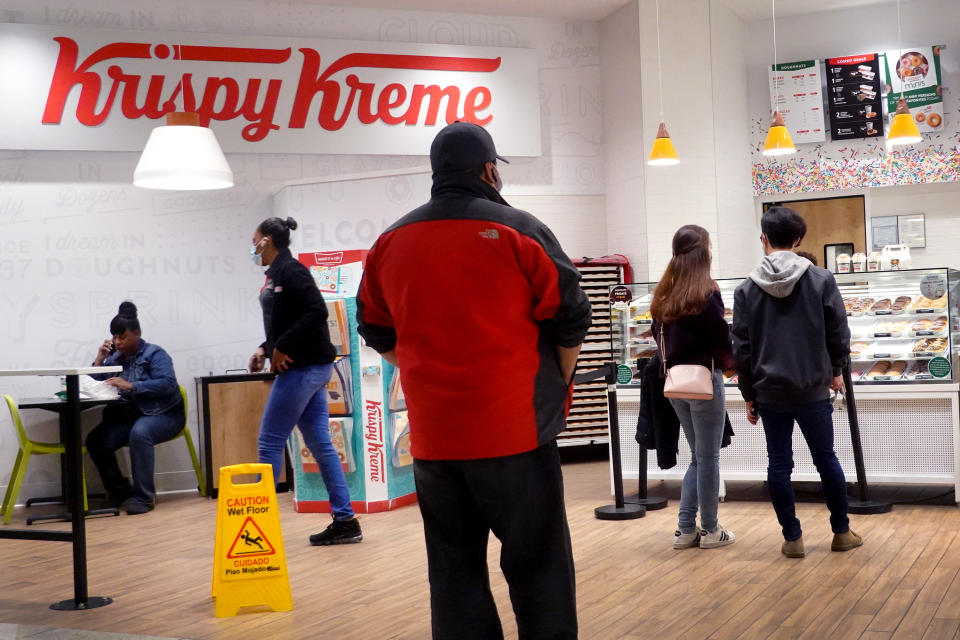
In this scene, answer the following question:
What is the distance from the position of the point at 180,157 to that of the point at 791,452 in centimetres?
375

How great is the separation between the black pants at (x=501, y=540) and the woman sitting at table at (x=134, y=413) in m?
5.12

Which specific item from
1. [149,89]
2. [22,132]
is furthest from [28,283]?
[149,89]

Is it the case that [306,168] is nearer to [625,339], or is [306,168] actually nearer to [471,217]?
[625,339]

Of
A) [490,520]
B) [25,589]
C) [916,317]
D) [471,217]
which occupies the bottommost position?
[25,589]

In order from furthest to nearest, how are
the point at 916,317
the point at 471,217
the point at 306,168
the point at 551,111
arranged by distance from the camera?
the point at 551,111 → the point at 306,168 → the point at 916,317 → the point at 471,217

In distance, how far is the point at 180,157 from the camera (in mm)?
5664

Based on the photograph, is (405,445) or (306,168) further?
(306,168)

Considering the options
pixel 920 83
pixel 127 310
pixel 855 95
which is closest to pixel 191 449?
pixel 127 310

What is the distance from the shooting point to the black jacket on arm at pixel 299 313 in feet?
16.2

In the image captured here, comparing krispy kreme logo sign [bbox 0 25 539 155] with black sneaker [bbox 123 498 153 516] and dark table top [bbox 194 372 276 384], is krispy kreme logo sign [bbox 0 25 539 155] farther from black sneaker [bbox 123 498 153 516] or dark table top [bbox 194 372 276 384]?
black sneaker [bbox 123 498 153 516]

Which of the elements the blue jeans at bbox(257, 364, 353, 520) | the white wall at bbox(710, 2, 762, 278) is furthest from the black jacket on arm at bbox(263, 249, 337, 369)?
the white wall at bbox(710, 2, 762, 278)

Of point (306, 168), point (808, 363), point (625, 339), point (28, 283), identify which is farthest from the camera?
point (306, 168)

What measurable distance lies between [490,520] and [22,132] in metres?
6.40

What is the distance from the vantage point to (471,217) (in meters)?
2.43
